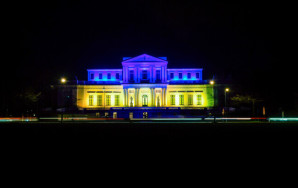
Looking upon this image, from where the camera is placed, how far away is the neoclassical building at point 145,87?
163 ft

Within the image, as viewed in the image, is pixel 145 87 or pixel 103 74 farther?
pixel 103 74

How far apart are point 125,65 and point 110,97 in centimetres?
811

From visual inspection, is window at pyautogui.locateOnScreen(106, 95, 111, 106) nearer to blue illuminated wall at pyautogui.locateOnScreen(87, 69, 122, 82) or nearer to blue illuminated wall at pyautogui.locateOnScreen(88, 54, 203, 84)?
blue illuminated wall at pyautogui.locateOnScreen(88, 54, 203, 84)

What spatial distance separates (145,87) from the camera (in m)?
49.9

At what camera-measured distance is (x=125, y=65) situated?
49969mm

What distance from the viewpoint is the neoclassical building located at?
49.7 metres

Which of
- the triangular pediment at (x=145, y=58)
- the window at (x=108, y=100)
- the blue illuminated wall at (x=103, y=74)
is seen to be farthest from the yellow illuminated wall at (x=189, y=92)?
the window at (x=108, y=100)
